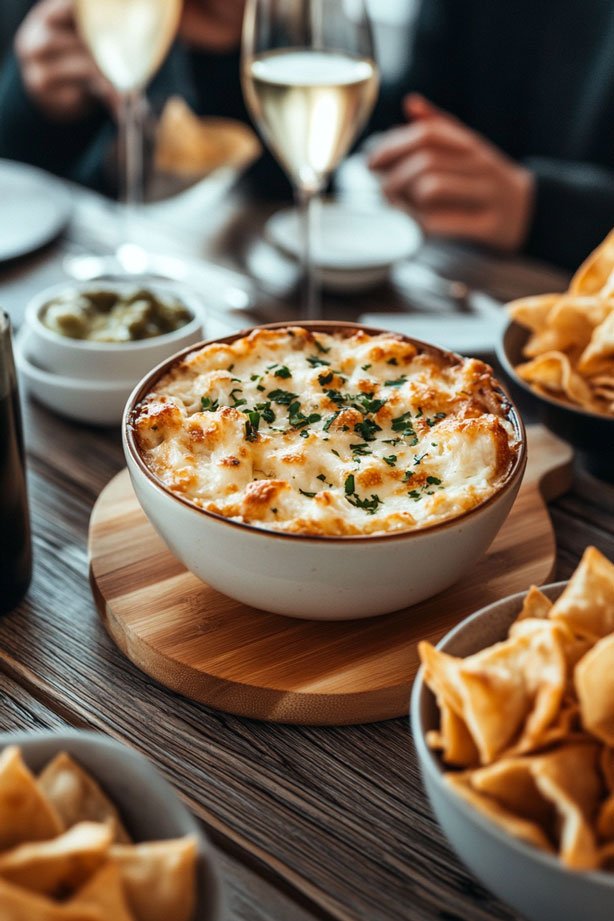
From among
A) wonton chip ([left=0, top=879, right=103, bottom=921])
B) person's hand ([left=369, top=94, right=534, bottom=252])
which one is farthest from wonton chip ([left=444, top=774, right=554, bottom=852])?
person's hand ([left=369, top=94, right=534, bottom=252])

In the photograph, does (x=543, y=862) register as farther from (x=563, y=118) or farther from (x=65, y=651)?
(x=563, y=118)

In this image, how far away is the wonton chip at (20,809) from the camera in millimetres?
697

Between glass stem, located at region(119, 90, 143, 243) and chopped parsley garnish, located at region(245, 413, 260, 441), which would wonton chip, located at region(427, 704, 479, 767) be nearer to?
chopped parsley garnish, located at region(245, 413, 260, 441)

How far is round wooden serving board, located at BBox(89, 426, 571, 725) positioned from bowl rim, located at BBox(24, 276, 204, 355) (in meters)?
0.32

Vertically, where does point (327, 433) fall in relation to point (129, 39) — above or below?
below

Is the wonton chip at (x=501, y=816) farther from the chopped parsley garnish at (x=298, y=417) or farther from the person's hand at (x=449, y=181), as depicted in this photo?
the person's hand at (x=449, y=181)

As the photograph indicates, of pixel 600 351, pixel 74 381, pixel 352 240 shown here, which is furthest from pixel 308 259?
pixel 600 351

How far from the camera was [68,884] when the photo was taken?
27.0 inches

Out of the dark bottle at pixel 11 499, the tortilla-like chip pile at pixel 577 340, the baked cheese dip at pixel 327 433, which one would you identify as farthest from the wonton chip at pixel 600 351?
the dark bottle at pixel 11 499

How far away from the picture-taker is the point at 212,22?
2.96m

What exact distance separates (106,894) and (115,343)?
112 cm

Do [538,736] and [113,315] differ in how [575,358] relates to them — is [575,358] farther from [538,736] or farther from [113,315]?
[538,736]

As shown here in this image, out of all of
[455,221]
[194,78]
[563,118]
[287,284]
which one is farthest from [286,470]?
[563,118]

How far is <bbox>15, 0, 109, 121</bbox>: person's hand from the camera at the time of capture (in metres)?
2.77
